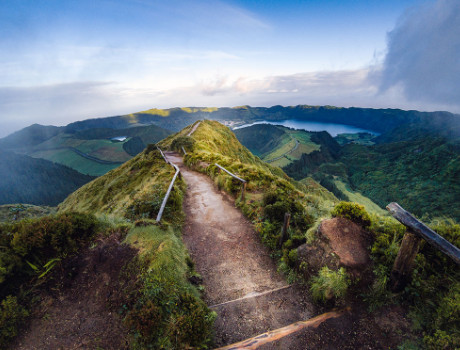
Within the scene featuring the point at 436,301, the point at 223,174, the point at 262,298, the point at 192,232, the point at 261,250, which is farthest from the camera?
the point at 223,174

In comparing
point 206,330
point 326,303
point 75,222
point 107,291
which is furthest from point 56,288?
point 326,303

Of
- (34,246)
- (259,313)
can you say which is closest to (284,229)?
(259,313)

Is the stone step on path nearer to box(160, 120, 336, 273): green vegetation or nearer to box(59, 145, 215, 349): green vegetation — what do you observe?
box(59, 145, 215, 349): green vegetation

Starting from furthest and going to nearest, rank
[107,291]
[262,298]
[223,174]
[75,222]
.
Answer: [223,174] < [75,222] < [262,298] < [107,291]

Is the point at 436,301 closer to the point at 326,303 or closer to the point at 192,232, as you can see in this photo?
the point at 326,303

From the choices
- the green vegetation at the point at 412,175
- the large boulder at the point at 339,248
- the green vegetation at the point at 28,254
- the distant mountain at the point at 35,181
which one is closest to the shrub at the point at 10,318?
the green vegetation at the point at 28,254

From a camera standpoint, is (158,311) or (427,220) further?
(427,220)

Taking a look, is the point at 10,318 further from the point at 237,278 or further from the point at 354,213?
the point at 354,213

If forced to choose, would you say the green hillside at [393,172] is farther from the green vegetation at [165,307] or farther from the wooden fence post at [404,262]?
the green vegetation at [165,307]
